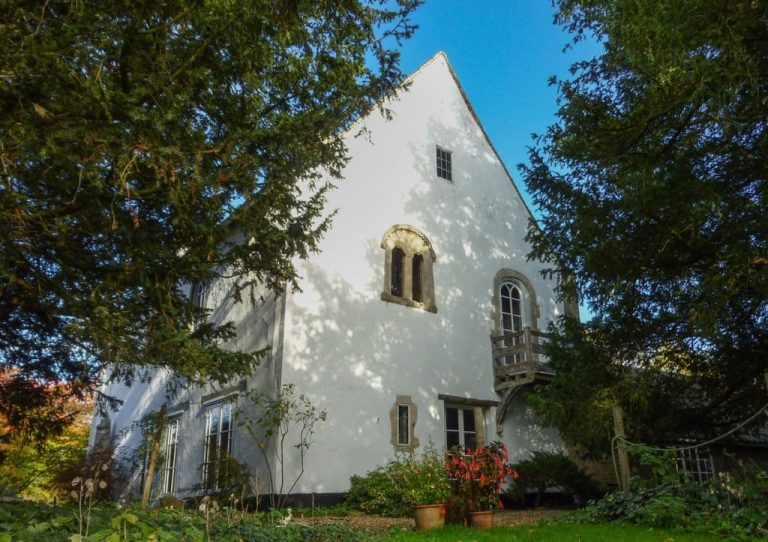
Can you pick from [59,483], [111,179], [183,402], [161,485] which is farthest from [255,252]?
[59,483]

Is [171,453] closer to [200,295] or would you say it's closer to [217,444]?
[217,444]

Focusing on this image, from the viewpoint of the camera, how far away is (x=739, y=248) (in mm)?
8016

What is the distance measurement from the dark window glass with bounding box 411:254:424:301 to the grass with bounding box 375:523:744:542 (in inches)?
301

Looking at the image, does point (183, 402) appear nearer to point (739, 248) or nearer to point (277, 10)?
point (277, 10)

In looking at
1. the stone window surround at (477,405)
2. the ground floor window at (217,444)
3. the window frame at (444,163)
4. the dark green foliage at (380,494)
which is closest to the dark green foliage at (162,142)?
the dark green foliage at (380,494)

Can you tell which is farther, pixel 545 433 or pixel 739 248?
pixel 545 433

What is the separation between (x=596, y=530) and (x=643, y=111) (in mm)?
5608

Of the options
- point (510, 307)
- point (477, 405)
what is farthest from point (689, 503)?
point (510, 307)

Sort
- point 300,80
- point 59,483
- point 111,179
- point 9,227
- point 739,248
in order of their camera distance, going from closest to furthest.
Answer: point 9,227
point 111,179
point 300,80
point 739,248
point 59,483

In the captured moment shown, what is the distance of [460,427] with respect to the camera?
14.1 metres

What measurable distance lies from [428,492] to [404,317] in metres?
5.61

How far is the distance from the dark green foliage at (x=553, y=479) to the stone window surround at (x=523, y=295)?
12.5 feet

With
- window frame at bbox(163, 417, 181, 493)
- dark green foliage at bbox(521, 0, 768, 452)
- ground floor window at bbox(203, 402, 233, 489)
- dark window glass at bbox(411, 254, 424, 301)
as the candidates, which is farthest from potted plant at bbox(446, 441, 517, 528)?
window frame at bbox(163, 417, 181, 493)

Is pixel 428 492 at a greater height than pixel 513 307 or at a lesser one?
lesser
